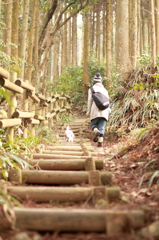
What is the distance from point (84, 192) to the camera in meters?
2.11

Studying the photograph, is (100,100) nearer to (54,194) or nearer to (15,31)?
(15,31)

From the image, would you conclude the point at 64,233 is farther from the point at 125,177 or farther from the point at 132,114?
the point at 132,114

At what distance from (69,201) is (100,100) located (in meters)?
3.98

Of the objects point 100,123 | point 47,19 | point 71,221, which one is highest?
point 47,19

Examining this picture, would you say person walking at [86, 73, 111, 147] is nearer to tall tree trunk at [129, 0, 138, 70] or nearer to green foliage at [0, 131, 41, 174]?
green foliage at [0, 131, 41, 174]

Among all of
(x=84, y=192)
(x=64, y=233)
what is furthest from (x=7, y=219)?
(x=84, y=192)

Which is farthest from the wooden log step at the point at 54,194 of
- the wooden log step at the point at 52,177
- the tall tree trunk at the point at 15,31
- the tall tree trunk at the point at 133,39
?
the tall tree trunk at the point at 133,39

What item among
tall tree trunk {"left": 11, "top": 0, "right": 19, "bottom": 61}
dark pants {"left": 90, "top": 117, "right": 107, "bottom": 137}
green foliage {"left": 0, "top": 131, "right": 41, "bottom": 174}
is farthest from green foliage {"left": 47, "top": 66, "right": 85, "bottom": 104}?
green foliage {"left": 0, "top": 131, "right": 41, "bottom": 174}

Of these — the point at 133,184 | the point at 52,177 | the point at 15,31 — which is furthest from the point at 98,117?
the point at 15,31

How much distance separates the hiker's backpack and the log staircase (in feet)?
8.48

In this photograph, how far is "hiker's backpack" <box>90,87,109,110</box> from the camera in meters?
5.81

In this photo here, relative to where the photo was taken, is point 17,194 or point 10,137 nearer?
point 17,194

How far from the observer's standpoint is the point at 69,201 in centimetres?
211

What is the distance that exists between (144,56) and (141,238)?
23.8 ft
